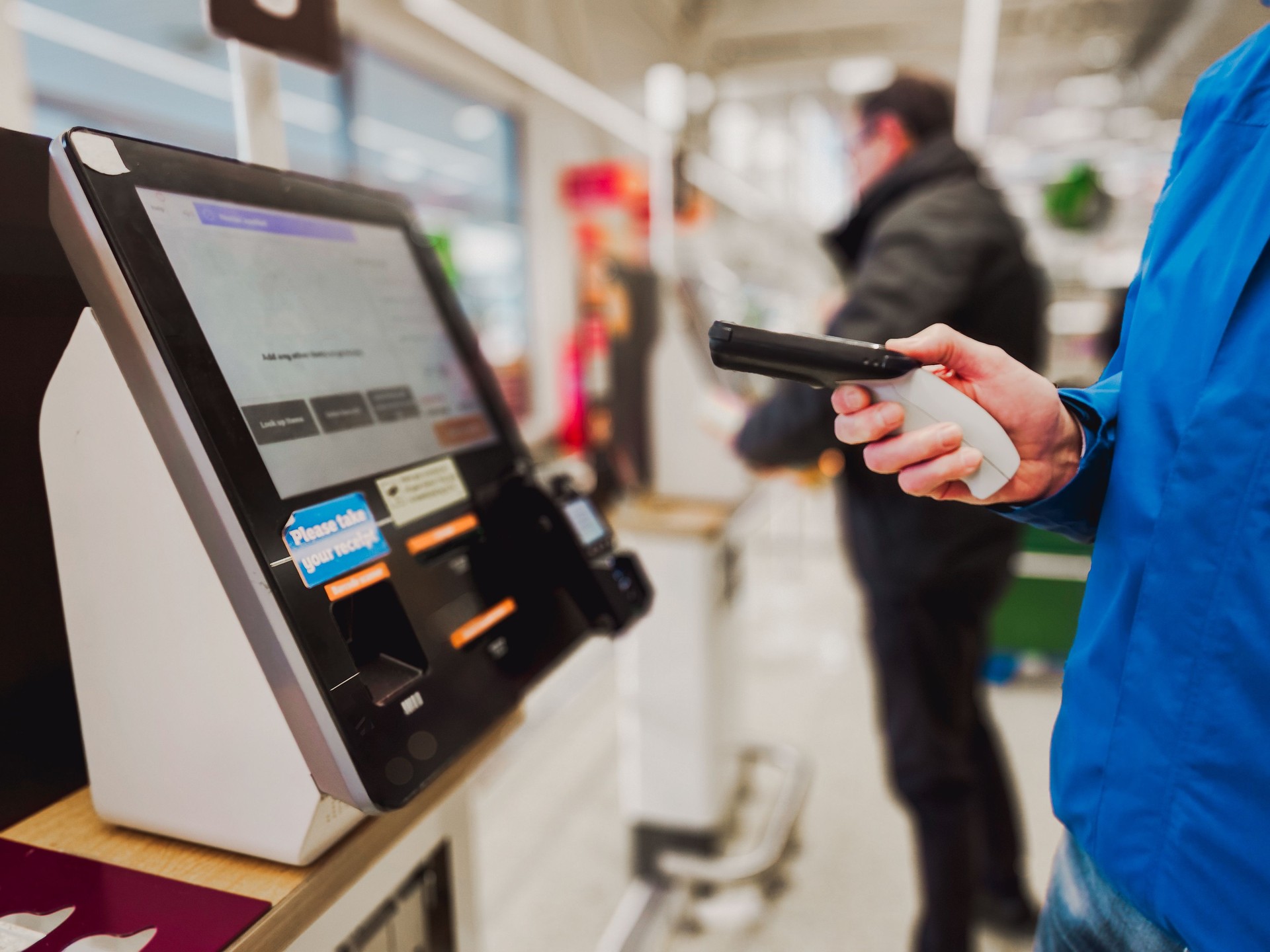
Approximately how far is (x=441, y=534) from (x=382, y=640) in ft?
0.42

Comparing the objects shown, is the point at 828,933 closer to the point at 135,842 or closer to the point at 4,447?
the point at 135,842

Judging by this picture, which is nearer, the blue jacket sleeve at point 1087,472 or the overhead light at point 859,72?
the blue jacket sleeve at point 1087,472

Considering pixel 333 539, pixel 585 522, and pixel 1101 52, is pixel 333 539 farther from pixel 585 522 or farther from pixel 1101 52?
pixel 1101 52

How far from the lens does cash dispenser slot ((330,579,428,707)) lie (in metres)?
0.69

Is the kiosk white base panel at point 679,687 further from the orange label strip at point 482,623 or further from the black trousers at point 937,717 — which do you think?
the orange label strip at point 482,623

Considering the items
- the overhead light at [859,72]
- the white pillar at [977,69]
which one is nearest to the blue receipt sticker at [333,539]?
the white pillar at [977,69]

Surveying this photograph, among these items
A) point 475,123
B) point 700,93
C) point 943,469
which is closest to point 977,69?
point 943,469

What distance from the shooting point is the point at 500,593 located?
34.3 inches

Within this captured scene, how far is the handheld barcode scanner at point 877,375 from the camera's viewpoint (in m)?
0.64

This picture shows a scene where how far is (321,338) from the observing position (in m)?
0.78

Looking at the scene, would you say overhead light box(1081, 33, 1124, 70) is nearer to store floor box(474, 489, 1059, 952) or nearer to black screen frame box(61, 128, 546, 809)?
store floor box(474, 489, 1059, 952)

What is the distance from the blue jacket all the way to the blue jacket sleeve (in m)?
0.03

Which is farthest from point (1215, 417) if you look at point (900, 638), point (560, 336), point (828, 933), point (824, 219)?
point (824, 219)

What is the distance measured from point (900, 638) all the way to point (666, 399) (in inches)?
34.8
